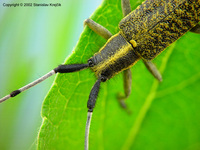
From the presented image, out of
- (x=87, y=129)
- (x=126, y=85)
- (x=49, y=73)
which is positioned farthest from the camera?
(x=126, y=85)

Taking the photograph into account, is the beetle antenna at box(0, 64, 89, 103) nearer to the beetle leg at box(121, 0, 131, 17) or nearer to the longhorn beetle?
the longhorn beetle

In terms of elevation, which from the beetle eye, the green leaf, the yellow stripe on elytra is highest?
the beetle eye

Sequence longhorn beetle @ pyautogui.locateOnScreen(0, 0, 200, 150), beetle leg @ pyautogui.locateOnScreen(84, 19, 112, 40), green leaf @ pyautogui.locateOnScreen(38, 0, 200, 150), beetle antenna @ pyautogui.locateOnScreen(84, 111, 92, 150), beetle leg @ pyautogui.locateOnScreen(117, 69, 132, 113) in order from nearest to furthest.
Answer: beetle antenna @ pyautogui.locateOnScreen(84, 111, 92, 150) < green leaf @ pyautogui.locateOnScreen(38, 0, 200, 150) < beetle leg @ pyautogui.locateOnScreen(84, 19, 112, 40) < longhorn beetle @ pyautogui.locateOnScreen(0, 0, 200, 150) < beetle leg @ pyautogui.locateOnScreen(117, 69, 132, 113)

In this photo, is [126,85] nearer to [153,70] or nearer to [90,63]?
[153,70]

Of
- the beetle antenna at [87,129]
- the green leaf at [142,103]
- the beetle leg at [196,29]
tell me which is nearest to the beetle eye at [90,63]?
the green leaf at [142,103]

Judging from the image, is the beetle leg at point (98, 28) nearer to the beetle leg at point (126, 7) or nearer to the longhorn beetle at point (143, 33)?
the longhorn beetle at point (143, 33)

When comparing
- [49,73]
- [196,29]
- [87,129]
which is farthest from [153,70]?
[49,73]

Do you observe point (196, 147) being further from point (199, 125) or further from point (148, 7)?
point (148, 7)

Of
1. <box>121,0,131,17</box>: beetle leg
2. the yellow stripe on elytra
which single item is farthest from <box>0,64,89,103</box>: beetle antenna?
<box>121,0,131,17</box>: beetle leg
